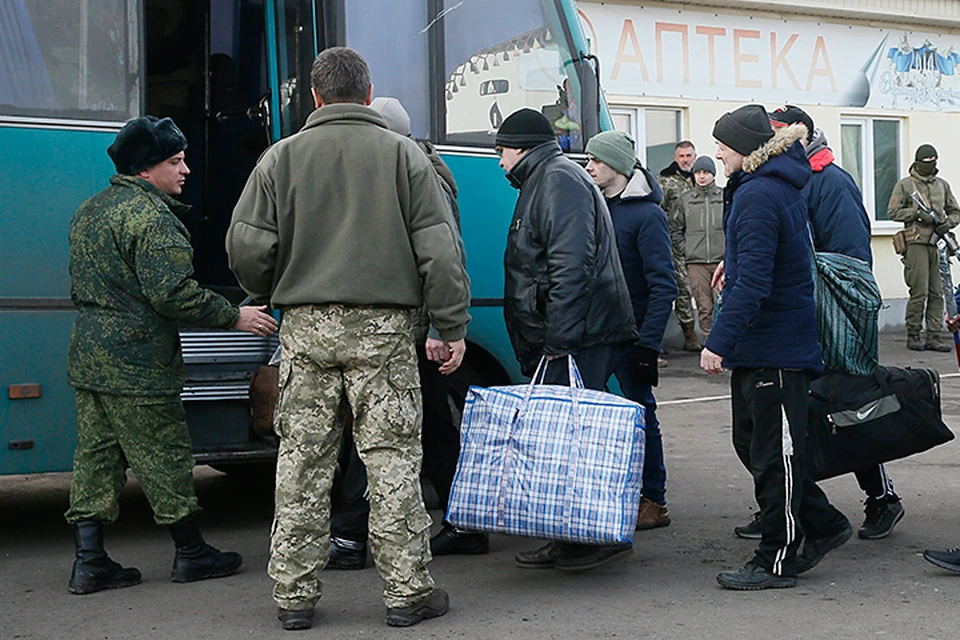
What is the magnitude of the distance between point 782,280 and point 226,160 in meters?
3.32

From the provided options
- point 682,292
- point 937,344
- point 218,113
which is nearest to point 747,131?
point 218,113

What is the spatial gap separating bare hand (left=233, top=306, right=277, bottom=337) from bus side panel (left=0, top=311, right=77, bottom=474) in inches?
39.2

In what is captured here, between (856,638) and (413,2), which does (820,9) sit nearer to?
(413,2)

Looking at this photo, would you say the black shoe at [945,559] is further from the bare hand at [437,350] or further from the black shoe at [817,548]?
the bare hand at [437,350]

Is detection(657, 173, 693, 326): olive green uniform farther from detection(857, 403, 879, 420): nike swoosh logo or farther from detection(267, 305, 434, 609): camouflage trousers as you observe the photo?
detection(267, 305, 434, 609): camouflage trousers

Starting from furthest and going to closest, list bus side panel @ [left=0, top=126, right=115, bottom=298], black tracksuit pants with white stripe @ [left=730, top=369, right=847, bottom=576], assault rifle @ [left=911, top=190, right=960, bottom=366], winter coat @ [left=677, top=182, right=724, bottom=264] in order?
assault rifle @ [left=911, top=190, right=960, bottom=366]
winter coat @ [left=677, top=182, right=724, bottom=264]
bus side panel @ [left=0, top=126, right=115, bottom=298]
black tracksuit pants with white stripe @ [left=730, top=369, right=847, bottom=576]

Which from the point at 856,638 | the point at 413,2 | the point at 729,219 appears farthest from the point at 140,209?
the point at 856,638

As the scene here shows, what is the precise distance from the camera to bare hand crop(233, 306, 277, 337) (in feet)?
17.0

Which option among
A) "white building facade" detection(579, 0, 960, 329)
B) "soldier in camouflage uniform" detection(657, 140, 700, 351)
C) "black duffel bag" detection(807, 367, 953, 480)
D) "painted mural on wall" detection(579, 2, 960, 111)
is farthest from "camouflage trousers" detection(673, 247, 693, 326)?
"black duffel bag" detection(807, 367, 953, 480)

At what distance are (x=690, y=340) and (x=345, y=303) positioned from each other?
9.80 metres

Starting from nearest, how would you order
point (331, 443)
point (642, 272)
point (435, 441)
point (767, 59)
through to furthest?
1. point (331, 443)
2. point (435, 441)
3. point (642, 272)
4. point (767, 59)

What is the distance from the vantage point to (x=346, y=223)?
453 cm

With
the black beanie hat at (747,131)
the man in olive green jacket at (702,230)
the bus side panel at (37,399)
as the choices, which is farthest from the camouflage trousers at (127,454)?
the man in olive green jacket at (702,230)

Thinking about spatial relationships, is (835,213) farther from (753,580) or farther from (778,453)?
(753,580)
